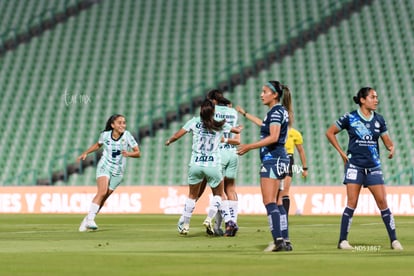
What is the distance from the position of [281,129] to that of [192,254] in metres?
2.12

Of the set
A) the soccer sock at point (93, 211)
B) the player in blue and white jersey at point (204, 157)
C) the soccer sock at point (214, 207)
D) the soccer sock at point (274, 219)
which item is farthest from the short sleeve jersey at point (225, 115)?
the soccer sock at point (274, 219)

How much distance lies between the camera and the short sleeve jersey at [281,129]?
14086 mm

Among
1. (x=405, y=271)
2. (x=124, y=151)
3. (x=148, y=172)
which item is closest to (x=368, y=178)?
(x=405, y=271)

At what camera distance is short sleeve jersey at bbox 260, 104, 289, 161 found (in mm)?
14086

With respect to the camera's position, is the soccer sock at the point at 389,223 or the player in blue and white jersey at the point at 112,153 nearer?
the soccer sock at the point at 389,223

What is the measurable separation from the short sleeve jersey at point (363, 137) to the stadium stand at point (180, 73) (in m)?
20.0

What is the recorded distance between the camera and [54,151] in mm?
38219

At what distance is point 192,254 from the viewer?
13.5 metres

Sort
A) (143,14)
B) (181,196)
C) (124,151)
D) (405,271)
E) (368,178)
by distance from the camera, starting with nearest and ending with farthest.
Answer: (405,271) → (368,178) → (124,151) → (181,196) → (143,14)

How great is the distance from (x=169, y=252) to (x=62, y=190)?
2095cm

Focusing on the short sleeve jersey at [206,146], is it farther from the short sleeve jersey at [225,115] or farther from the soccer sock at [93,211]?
the soccer sock at [93,211]

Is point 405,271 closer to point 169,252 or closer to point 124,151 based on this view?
point 169,252

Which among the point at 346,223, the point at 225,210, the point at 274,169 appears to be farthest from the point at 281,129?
the point at 225,210

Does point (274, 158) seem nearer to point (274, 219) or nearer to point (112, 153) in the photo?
point (274, 219)
